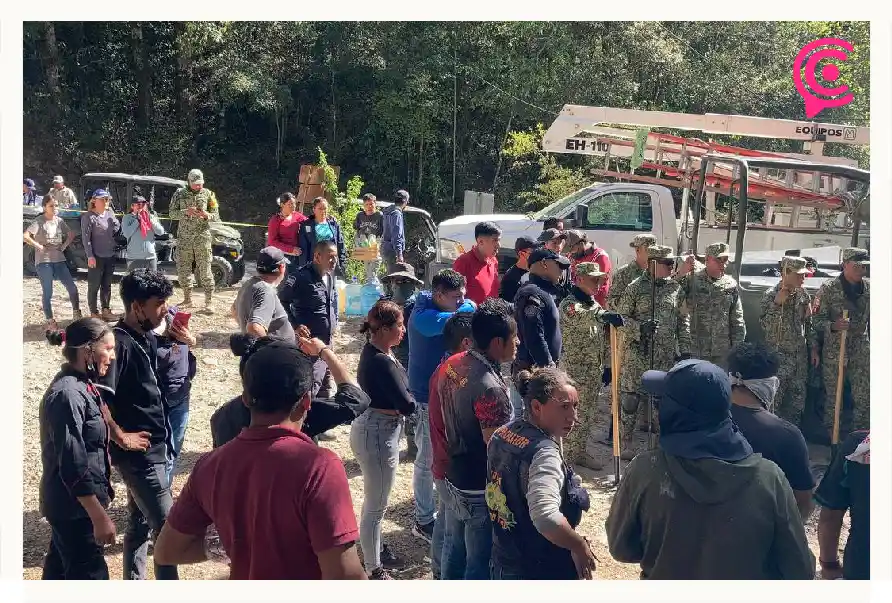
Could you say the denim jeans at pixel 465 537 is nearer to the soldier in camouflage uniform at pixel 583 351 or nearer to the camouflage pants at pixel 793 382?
the soldier in camouflage uniform at pixel 583 351

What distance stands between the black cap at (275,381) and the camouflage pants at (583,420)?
4028 millimetres

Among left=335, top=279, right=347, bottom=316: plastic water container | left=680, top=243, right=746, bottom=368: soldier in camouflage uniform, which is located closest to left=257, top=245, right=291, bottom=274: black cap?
left=680, top=243, right=746, bottom=368: soldier in camouflage uniform

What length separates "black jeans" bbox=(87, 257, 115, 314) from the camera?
990 cm

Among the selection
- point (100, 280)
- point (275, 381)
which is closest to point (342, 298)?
point (100, 280)

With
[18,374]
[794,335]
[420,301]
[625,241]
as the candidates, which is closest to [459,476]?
[420,301]

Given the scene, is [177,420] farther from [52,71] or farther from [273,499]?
[52,71]

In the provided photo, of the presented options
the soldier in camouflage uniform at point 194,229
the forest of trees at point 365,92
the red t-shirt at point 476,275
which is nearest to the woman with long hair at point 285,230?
the soldier in camouflage uniform at point 194,229

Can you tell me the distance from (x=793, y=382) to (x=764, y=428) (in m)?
3.98

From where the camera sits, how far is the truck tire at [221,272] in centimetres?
1257

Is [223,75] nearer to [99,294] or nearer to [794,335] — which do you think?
[99,294]

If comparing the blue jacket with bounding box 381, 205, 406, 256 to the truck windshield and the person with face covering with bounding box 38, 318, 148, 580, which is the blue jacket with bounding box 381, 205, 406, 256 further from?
the person with face covering with bounding box 38, 318, 148, 580

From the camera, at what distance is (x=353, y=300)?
11.1 metres

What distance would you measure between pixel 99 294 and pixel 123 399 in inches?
292

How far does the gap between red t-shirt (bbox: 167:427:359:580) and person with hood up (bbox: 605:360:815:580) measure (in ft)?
3.16
